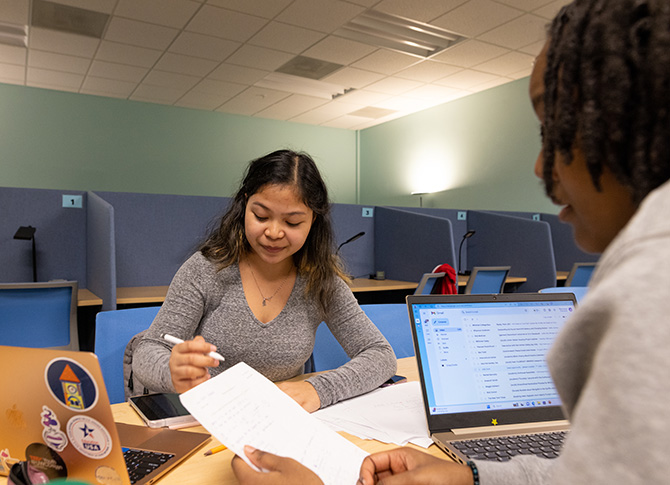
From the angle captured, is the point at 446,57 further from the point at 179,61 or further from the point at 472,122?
the point at 179,61

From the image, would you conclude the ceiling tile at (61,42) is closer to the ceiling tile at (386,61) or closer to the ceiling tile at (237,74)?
the ceiling tile at (237,74)

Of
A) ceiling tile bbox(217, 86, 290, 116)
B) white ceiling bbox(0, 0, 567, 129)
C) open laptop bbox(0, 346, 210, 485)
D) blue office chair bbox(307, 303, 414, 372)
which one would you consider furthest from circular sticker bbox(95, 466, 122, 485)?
ceiling tile bbox(217, 86, 290, 116)

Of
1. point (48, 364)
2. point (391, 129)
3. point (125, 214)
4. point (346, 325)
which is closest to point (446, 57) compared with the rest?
point (391, 129)

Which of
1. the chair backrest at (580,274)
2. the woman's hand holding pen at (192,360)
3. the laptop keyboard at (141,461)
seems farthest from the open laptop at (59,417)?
the chair backrest at (580,274)

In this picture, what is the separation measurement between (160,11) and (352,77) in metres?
2.03

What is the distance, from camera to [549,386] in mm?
886

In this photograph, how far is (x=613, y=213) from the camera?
1.17ft

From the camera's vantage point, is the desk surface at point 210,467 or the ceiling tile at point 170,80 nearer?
the desk surface at point 210,467

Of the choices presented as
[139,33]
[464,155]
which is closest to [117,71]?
[139,33]

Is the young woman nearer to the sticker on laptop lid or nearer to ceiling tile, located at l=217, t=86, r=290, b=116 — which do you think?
the sticker on laptop lid

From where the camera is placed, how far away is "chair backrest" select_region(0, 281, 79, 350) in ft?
7.00

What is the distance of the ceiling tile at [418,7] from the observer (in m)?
3.55

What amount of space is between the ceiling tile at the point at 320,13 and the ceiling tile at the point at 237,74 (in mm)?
1154

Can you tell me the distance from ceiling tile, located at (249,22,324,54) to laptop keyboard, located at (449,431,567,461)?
3.78 m
